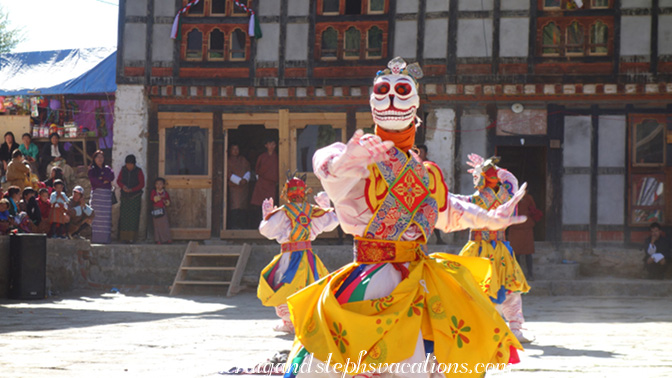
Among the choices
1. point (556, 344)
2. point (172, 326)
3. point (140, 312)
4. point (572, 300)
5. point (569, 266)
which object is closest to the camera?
point (556, 344)

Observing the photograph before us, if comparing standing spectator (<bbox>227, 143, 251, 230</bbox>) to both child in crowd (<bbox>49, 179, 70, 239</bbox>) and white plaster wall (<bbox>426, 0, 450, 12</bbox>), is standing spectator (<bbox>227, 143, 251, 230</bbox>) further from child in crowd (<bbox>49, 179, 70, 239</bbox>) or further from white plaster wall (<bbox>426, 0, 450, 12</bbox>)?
white plaster wall (<bbox>426, 0, 450, 12</bbox>)

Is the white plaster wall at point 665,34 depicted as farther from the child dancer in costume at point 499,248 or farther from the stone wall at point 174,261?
the child dancer in costume at point 499,248

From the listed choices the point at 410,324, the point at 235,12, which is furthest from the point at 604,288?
the point at 410,324

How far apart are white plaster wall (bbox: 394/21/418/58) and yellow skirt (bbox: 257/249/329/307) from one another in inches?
339

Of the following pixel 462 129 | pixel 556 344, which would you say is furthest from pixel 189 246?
pixel 556 344

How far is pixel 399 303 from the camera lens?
4.47 metres

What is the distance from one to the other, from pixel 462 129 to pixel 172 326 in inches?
340

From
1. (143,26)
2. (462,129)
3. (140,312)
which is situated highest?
(143,26)

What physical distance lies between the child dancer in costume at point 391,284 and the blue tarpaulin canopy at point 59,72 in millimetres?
17047

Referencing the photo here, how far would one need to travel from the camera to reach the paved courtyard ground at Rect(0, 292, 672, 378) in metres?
7.19

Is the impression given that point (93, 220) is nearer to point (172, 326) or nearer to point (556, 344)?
point (172, 326)

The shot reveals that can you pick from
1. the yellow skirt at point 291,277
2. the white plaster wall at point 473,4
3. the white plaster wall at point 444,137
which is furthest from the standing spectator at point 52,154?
the yellow skirt at point 291,277

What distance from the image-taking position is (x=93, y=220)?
57.6 ft

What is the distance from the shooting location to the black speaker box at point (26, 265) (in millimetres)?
13898
